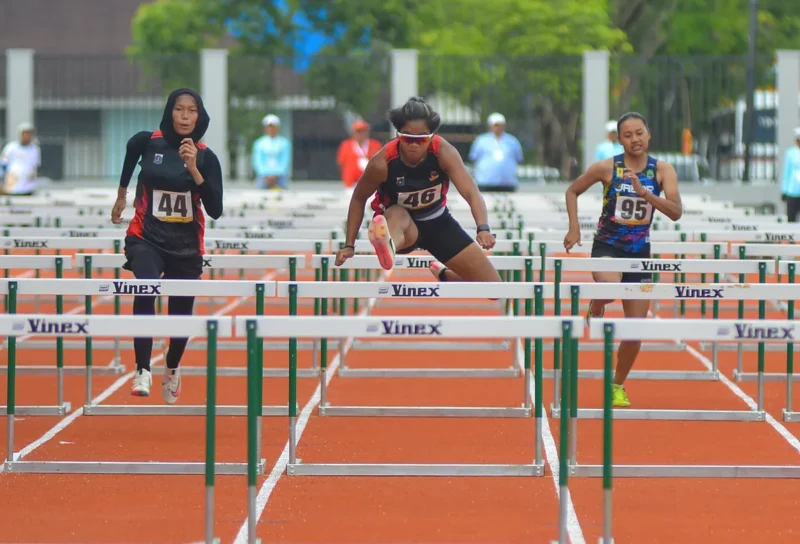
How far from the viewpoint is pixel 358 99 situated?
31.0 metres

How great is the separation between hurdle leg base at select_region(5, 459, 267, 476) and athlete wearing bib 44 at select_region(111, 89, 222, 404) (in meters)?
0.96

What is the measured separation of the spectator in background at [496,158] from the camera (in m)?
22.8

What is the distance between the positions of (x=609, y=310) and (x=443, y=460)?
348 inches

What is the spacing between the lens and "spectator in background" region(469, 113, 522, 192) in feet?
74.8

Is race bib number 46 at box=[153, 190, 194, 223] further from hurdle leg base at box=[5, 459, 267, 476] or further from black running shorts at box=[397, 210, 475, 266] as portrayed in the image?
hurdle leg base at box=[5, 459, 267, 476]

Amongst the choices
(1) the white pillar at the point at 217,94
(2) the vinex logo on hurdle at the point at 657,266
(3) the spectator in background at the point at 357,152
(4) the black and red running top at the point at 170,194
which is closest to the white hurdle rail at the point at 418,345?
(2) the vinex logo on hurdle at the point at 657,266

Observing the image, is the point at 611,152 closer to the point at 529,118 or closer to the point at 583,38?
the point at 529,118

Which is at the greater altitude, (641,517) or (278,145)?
(278,145)

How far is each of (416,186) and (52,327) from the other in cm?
337

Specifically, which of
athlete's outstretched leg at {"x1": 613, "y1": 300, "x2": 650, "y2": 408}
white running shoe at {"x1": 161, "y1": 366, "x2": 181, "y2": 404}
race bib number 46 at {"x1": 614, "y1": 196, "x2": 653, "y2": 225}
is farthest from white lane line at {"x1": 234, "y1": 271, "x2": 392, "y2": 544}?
race bib number 46 at {"x1": 614, "y1": 196, "x2": 653, "y2": 225}

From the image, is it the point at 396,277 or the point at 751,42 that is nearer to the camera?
the point at 396,277

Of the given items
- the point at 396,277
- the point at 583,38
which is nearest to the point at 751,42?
the point at 583,38

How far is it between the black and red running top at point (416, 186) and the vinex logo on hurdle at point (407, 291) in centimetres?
129

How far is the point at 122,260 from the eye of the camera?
10.1m
